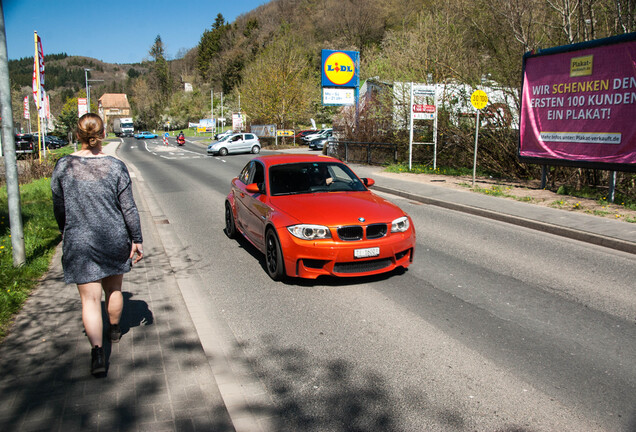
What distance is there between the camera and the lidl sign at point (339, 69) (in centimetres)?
2973

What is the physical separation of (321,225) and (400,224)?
3.46 feet

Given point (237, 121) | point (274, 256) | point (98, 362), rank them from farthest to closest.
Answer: point (237, 121) < point (274, 256) < point (98, 362)

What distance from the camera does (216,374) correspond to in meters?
3.88

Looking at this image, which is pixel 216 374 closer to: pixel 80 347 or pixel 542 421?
pixel 80 347

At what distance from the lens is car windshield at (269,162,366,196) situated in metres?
7.23

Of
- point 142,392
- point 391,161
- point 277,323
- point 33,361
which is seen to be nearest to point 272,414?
point 142,392

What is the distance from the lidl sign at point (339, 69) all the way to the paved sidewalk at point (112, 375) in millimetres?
25910

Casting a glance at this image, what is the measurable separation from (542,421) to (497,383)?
0.52 m

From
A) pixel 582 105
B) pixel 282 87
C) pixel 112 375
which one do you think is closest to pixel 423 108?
pixel 582 105

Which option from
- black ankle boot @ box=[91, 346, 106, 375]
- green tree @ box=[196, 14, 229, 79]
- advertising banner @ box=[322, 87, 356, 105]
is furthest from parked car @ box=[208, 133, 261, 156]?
green tree @ box=[196, 14, 229, 79]

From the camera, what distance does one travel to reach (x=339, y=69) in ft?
98.3

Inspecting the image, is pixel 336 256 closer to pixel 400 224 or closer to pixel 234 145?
pixel 400 224

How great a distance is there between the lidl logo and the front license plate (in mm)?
24910

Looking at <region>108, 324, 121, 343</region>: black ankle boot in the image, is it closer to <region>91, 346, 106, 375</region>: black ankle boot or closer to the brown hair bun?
<region>91, 346, 106, 375</region>: black ankle boot
